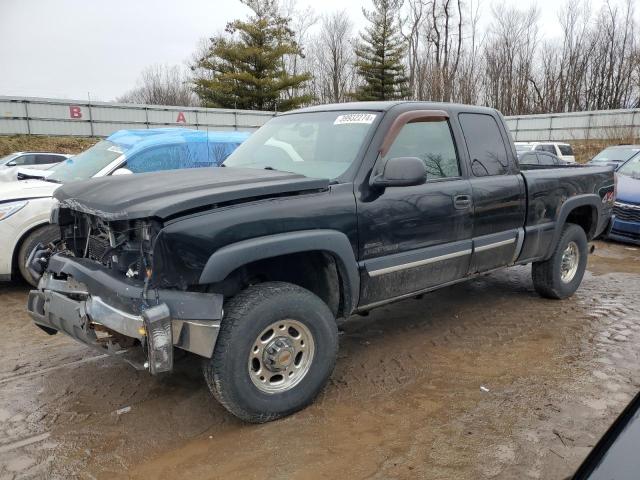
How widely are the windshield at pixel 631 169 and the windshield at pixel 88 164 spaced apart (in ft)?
28.9

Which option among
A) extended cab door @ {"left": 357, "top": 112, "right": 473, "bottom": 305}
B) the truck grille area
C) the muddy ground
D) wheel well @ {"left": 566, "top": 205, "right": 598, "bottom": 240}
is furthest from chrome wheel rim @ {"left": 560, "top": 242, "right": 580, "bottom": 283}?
the truck grille area

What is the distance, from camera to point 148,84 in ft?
187

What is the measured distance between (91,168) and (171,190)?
4400mm

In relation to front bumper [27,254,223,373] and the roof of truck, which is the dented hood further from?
the roof of truck

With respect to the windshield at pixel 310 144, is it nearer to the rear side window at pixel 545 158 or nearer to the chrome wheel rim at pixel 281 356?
the chrome wheel rim at pixel 281 356

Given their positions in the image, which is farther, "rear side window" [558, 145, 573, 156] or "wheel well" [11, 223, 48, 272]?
"rear side window" [558, 145, 573, 156]

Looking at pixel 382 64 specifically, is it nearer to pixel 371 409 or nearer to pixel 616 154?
pixel 616 154

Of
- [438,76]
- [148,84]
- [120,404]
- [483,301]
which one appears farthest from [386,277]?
[148,84]

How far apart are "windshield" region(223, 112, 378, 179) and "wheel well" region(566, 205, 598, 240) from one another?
3117mm

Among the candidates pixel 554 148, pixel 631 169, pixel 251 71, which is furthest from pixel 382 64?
pixel 631 169

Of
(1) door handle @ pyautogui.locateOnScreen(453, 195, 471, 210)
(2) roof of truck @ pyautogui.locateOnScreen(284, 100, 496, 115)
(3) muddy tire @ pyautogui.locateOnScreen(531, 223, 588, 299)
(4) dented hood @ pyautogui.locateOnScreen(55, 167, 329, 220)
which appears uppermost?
(2) roof of truck @ pyautogui.locateOnScreen(284, 100, 496, 115)

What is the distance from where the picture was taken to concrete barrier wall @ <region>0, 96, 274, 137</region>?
→ 79.7 feet

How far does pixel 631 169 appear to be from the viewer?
950 centimetres

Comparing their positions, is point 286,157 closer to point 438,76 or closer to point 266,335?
point 266,335
